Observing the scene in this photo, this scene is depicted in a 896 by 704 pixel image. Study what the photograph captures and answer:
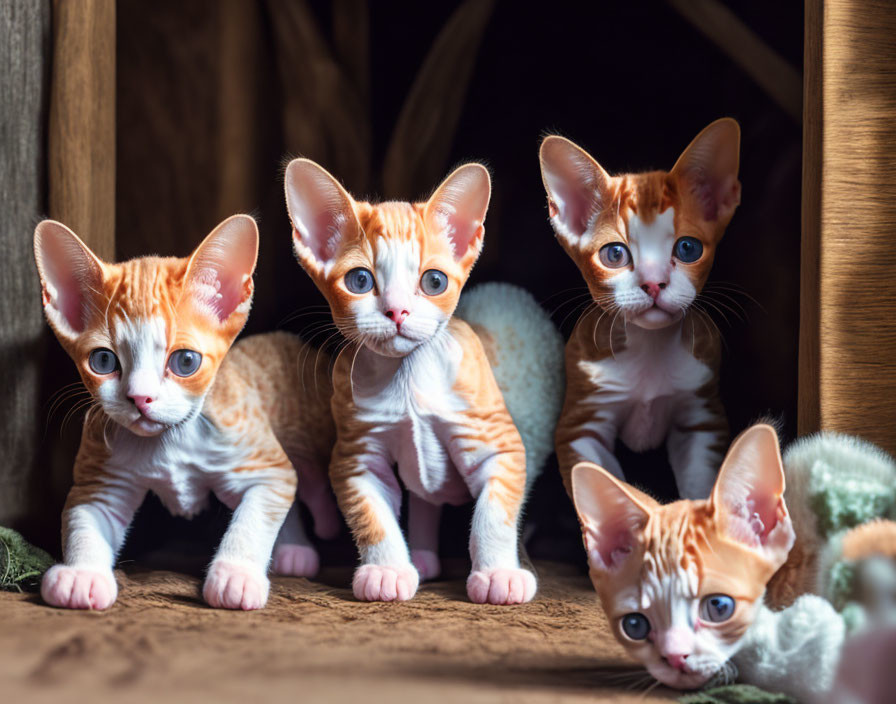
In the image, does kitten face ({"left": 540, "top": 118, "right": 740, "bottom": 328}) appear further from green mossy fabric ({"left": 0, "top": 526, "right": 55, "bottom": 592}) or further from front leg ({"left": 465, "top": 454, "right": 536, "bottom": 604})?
green mossy fabric ({"left": 0, "top": 526, "right": 55, "bottom": 592})

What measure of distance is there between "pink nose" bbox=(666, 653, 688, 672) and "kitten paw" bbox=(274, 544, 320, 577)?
0.82m

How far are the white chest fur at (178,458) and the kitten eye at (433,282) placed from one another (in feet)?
1.34

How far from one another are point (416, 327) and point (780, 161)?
2.93 ft

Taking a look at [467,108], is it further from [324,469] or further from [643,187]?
[324,469]

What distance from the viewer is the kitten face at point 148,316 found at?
1.35 metres

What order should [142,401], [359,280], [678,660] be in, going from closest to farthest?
[678,660]
[142,401]
[359,280]

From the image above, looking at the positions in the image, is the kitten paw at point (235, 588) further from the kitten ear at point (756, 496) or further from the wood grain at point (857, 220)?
the wood grain at point (857, 220)

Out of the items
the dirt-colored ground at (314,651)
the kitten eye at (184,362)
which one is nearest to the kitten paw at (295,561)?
the dirt-colored ground at (314,651)

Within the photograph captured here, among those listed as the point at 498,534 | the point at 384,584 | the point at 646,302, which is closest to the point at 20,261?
the point at 384,584

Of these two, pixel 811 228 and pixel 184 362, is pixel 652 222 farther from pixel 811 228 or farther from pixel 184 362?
pixel 184 362

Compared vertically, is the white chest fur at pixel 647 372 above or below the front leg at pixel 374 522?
above

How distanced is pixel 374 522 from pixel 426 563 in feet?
0.71

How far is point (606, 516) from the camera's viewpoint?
111cm

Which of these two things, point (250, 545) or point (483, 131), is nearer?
point (250, 545)
